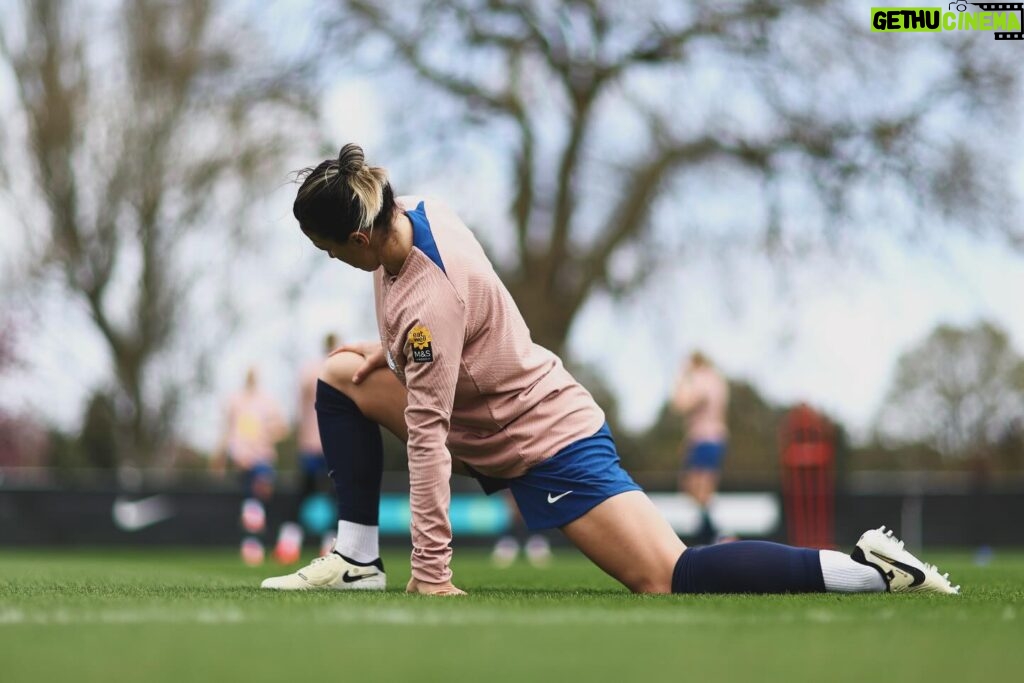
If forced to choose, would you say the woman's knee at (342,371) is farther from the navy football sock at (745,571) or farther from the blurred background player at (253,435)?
the blurred background player at (253,435)

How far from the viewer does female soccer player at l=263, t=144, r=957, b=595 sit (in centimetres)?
444

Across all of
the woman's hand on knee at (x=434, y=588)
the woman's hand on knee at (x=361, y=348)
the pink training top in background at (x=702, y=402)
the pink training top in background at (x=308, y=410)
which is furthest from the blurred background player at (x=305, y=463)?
the woman's hand on knee at (x=434, y=588)

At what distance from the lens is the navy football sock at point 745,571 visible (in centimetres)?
465

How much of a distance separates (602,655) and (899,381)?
123ft

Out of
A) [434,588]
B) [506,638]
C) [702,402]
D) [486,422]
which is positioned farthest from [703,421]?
[506,638]

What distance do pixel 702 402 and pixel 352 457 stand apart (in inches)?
327

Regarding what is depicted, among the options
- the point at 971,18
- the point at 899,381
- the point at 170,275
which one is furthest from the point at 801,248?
the point at 899,381

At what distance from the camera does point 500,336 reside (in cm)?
470

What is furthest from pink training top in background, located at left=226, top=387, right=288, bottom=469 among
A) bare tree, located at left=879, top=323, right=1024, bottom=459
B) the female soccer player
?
bare tree, located at left=879, top=323, right=1024, bottom=459

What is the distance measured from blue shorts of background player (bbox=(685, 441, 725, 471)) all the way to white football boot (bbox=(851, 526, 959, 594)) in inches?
331

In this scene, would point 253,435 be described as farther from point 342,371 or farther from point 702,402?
point 342,371

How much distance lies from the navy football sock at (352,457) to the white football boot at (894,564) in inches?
67.7

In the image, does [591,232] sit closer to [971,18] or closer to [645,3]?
[645,3]

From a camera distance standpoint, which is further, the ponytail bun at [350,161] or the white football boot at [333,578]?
the white football boot at [333,578]
